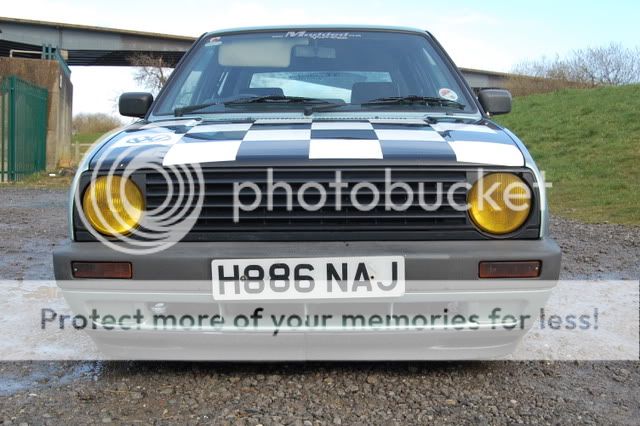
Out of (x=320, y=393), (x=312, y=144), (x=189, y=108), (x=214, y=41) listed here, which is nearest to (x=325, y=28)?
(x=214, y=41)

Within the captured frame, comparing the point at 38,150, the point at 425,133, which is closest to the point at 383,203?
the point at 425,133

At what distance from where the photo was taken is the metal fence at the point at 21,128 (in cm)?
1262

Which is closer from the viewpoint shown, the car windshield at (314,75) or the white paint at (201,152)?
the white paint at (201,152)

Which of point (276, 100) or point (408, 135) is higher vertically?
point (276, 100)

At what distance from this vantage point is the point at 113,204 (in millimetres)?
2414

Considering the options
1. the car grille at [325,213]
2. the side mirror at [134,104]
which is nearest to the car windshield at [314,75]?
the side mirror at [134,104]

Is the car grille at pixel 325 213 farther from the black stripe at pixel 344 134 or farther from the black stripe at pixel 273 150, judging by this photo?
the black stripe at pixel 344 134

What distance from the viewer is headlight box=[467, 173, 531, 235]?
2.41 m

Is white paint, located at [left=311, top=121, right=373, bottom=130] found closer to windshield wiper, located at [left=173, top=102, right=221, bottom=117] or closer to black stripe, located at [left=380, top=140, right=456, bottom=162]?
black stripe, located at [left=380, top=140, right=456, bottom=162]

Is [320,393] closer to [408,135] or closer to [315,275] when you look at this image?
[315,275]

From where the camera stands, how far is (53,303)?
3975mm

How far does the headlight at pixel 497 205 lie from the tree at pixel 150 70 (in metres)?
35.8

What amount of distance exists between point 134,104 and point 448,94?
1608 mm

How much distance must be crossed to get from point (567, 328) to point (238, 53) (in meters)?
2.25
